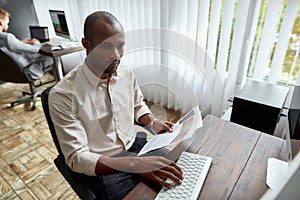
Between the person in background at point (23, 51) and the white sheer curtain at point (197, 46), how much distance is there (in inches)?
39.8

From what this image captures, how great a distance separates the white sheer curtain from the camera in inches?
63.9

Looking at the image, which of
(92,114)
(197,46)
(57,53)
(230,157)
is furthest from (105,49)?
(57,53)

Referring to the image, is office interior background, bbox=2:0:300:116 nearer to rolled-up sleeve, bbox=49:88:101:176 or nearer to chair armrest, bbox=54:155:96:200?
rolled-up sleeve, bbox=49:88:101:176

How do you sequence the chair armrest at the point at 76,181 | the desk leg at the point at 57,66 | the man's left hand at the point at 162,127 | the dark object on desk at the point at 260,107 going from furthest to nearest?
1. the desk leg at the point at 57,66
2. the dark object on desk at the point at 260,107
3. the man's left hand at the point at 162,127
4. the chair armrest at the point at 76,181

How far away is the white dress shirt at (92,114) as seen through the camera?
2.66ft

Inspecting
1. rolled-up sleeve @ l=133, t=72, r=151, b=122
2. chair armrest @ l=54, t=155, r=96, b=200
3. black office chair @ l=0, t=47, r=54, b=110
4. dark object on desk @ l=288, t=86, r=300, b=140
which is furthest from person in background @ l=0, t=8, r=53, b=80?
dark object on desk @ l=288, t=86, r=300, b=140

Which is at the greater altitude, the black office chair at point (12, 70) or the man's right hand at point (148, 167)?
the man's right hand at point (148, 167)

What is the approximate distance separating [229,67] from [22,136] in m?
2.12

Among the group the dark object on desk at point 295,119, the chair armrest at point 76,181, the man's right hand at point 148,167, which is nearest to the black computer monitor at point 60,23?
the chair armrest at point 76,181

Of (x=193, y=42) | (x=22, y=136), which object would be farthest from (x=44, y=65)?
(x=193, y=42)

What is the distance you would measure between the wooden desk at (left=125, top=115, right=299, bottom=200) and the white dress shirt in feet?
0.92

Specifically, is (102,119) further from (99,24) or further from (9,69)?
(9,69)

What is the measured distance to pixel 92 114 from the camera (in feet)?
2.99

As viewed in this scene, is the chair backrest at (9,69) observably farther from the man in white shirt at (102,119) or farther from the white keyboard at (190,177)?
the white keyboard at (190,177)
